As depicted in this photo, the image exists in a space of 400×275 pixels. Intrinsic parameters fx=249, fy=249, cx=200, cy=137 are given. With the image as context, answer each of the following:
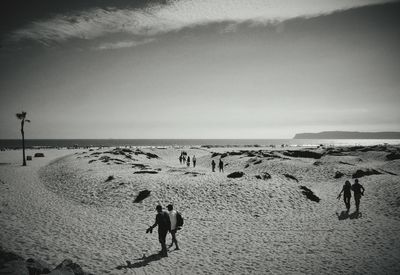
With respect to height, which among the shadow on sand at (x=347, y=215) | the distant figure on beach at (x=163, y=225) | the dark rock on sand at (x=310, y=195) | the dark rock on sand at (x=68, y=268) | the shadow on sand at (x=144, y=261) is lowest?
the shadow on sand at (x=347, y=215)

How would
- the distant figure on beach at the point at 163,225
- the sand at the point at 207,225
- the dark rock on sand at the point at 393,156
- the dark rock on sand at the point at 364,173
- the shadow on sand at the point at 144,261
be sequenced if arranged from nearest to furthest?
the shadow on sand at the point at 144,261, the sand at the point at 207,225, the distant figure on beach at the point at 163,225, the dark rock on sand at the point at 364,173, the dark rock on sand at the point at 393,156

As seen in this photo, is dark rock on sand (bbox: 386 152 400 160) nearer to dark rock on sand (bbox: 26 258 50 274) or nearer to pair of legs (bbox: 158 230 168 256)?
pair of legs (bbox: 158 230 168 256)

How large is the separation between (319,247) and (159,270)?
25.1ft

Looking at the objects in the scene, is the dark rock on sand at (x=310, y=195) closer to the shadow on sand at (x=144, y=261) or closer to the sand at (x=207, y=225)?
the sand at (x=207, y=225)

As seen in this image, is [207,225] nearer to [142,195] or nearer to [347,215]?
[142,195]

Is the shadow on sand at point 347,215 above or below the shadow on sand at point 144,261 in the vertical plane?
below

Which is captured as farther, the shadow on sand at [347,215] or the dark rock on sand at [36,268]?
the shadow on sand at [347,215]

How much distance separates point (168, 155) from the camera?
70125 millimetres

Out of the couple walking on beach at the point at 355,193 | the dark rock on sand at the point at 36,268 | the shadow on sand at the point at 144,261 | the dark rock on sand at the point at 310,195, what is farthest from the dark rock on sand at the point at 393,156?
the dark rock on sand at the point at 36,268

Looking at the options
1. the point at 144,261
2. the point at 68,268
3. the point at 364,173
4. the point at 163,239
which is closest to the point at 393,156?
the point at 364,173

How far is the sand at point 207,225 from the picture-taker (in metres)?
10.4

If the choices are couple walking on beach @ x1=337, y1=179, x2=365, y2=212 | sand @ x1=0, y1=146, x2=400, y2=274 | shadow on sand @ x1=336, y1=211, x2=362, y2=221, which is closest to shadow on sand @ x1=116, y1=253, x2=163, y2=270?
sand @ x1=0, y1=146, x2=400, y2=274

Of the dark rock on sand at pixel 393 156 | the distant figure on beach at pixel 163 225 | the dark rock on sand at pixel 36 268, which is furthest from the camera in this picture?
the dark rock on sand at pixel 393 156

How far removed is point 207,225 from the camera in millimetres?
15602
